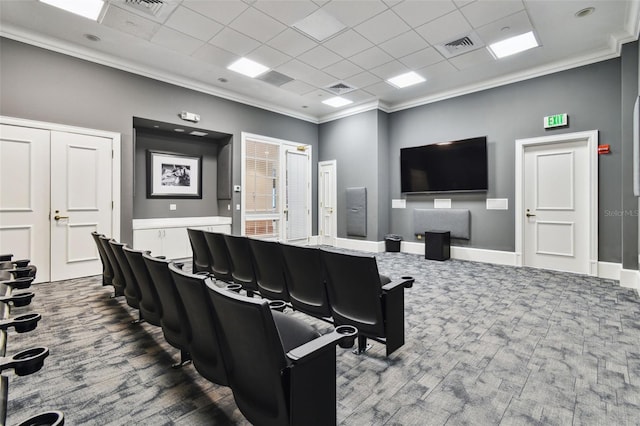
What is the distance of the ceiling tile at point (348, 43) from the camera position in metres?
4.38

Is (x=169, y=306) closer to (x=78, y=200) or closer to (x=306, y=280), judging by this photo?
(x=306, y=280)

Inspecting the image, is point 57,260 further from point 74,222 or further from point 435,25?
point 435,25

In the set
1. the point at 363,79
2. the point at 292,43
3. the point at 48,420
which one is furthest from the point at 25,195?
the point at 363,79

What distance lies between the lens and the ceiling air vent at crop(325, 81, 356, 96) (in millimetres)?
6168

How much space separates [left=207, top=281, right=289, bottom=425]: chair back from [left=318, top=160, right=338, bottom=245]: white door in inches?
266

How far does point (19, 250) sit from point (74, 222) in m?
0.69

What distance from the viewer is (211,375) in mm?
1537

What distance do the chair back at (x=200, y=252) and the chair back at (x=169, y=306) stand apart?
1769 millimetres

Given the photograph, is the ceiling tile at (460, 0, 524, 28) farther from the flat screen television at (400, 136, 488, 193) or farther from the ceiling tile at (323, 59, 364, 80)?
the flat screen television at (400, 136, 488, 193)

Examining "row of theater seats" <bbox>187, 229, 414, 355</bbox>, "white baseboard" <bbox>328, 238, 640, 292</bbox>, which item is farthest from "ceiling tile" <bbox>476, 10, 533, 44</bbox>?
"row of theater seats" <bbox>187, 229, 414, 355</bbox>

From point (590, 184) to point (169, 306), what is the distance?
6010 millimetres

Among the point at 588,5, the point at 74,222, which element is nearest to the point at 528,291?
the point at 588,5

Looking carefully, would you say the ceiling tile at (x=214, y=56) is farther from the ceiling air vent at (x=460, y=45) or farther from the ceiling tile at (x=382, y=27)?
the ceiling air vent at (x=460, y=45)

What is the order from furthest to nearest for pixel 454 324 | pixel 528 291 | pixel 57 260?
pixel 57 260 → pixel 528 291 → pixel 454 324
